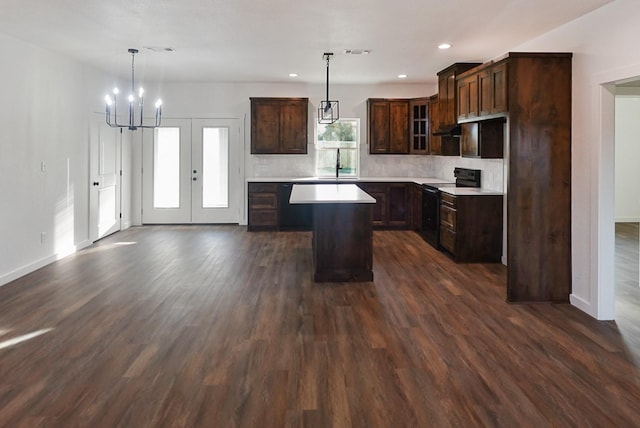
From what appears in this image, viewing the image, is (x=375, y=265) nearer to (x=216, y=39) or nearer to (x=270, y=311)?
(x=270, y=311)

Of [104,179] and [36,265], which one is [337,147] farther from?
[36,265]

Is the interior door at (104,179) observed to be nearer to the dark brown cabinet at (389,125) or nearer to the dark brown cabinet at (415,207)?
the dark brown cabinet at (389,125)

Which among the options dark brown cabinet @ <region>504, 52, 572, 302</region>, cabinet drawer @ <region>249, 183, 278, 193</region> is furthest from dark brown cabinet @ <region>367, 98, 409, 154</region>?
dark brown cabinet @ <region>504, 52, 572, 302</region>

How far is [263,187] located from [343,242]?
12.0 feet

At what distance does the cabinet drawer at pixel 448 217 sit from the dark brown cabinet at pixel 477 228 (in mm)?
43

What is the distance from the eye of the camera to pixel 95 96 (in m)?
7.12

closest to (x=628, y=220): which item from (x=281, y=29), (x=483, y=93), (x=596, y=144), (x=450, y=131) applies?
(x=450, y=131)

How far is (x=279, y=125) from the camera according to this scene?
852 cm

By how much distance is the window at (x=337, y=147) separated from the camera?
9.00 m

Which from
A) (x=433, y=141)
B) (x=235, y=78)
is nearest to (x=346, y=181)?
(x=433, y=141)

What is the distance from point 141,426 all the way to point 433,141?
22.5ft

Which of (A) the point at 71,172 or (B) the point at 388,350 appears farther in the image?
(A) the point at 71,172

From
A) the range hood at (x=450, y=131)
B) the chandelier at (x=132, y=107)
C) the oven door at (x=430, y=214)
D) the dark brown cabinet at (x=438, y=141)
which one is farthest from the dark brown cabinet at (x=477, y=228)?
the chandelier at (x=132, y=107)

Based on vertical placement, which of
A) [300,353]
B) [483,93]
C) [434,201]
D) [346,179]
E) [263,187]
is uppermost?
[483,93]
